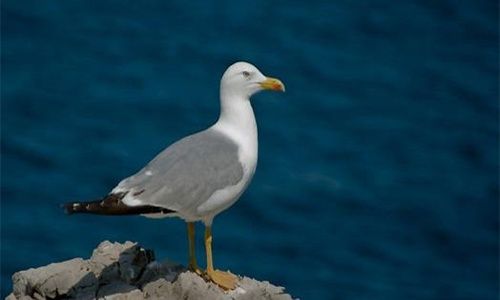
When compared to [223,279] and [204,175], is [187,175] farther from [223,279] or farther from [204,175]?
[223,279]

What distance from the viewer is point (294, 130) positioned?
1355 cm

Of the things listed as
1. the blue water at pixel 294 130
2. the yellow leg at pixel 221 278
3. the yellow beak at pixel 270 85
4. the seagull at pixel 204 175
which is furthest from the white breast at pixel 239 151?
the blue water at pixel 294 130

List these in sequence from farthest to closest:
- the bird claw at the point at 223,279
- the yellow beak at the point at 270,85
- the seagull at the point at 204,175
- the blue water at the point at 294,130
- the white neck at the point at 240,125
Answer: the blue water at the point at 294,130 < the yellow beak at the point at 270,85 < the white neck at the point at 240,125 < the bird claw at the point at 223,279 < the seagull at the point at 204,175

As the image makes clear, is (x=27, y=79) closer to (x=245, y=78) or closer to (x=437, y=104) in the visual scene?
(x=437, y=104)

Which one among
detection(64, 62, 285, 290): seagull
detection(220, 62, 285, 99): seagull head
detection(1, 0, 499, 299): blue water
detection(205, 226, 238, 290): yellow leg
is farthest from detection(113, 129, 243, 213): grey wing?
detection(1, 0, 499, 299): blue water

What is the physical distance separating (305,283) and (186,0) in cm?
446

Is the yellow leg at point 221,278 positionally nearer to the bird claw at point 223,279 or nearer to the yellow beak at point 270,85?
the bird claw at point 223,279

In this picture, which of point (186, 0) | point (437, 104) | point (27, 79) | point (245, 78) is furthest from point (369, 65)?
point (245, 78)

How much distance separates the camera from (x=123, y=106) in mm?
13609

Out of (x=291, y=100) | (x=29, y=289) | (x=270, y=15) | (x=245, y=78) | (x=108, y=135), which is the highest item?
(x=270, y=15)

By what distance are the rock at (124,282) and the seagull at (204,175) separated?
0.57ft

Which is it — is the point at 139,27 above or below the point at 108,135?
above

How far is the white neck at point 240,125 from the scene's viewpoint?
720 cm

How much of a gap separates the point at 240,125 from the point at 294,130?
632 cm
